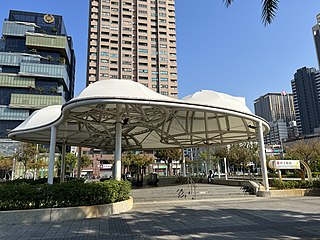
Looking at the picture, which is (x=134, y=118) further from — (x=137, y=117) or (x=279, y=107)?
(x=279, y=107)

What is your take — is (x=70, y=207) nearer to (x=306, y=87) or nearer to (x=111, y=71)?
(x=111, y=71)

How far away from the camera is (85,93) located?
13273mm

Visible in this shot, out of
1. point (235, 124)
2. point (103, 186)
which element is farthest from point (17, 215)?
point (235, 124)

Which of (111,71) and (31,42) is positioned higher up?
(31,42)

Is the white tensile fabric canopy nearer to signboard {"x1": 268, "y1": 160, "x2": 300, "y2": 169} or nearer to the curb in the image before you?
signboard {"x1": 268, "y1": 160, "x2": 300, "y2": 169}

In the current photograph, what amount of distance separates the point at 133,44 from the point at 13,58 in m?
39.1

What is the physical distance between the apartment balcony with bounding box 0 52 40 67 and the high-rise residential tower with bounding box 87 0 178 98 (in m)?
18.8

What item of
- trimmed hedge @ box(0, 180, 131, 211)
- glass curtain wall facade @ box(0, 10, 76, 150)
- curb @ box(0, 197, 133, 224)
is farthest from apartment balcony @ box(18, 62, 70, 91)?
curb @ box(0, 197, 133, 224)

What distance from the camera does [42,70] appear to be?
75.9 meters

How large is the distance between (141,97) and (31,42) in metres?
81.4

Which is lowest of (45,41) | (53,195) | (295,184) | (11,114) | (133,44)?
(295,184)

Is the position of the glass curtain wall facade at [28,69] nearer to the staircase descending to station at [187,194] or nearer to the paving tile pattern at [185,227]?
the staircase descending to station at [187,194]

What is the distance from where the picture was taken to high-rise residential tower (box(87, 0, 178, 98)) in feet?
269

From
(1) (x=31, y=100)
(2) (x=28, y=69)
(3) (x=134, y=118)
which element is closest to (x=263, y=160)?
(3) (x=134, y=118)
